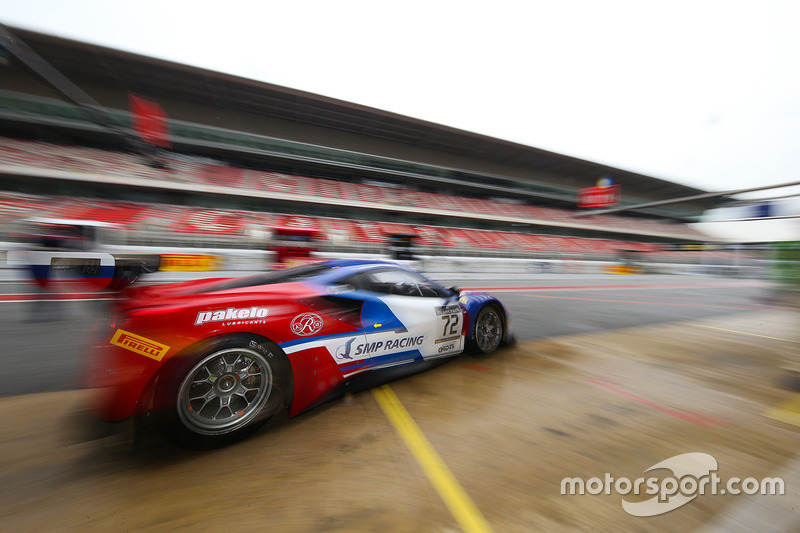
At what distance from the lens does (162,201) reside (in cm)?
2125

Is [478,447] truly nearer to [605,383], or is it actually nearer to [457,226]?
[605,383]

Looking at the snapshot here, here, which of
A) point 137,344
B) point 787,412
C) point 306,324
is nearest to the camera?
point 137,344

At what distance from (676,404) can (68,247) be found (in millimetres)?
7940

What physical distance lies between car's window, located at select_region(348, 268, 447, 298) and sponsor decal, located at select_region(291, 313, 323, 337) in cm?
47

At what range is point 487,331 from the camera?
3650 millimetres

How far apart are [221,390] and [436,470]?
132cm

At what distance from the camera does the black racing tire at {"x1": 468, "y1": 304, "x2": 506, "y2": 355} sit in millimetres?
3500

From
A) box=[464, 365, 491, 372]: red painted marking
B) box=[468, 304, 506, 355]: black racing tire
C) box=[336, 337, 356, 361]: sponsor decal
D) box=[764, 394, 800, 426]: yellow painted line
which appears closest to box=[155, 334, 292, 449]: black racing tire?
box=[336, 337, 356, 361]: sponsor decal

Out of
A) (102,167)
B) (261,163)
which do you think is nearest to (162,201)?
(102,167)

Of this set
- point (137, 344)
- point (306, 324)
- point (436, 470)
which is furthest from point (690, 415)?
point (137, 344)

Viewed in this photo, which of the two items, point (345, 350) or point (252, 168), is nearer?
point (345, 350)

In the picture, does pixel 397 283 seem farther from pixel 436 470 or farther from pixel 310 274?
pixel 436 470

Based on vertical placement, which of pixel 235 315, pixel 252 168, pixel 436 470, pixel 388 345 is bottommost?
pixel 436 470

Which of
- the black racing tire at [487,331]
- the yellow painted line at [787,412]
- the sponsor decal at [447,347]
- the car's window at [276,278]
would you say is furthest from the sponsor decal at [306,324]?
the yellow painted line at [787,412]
